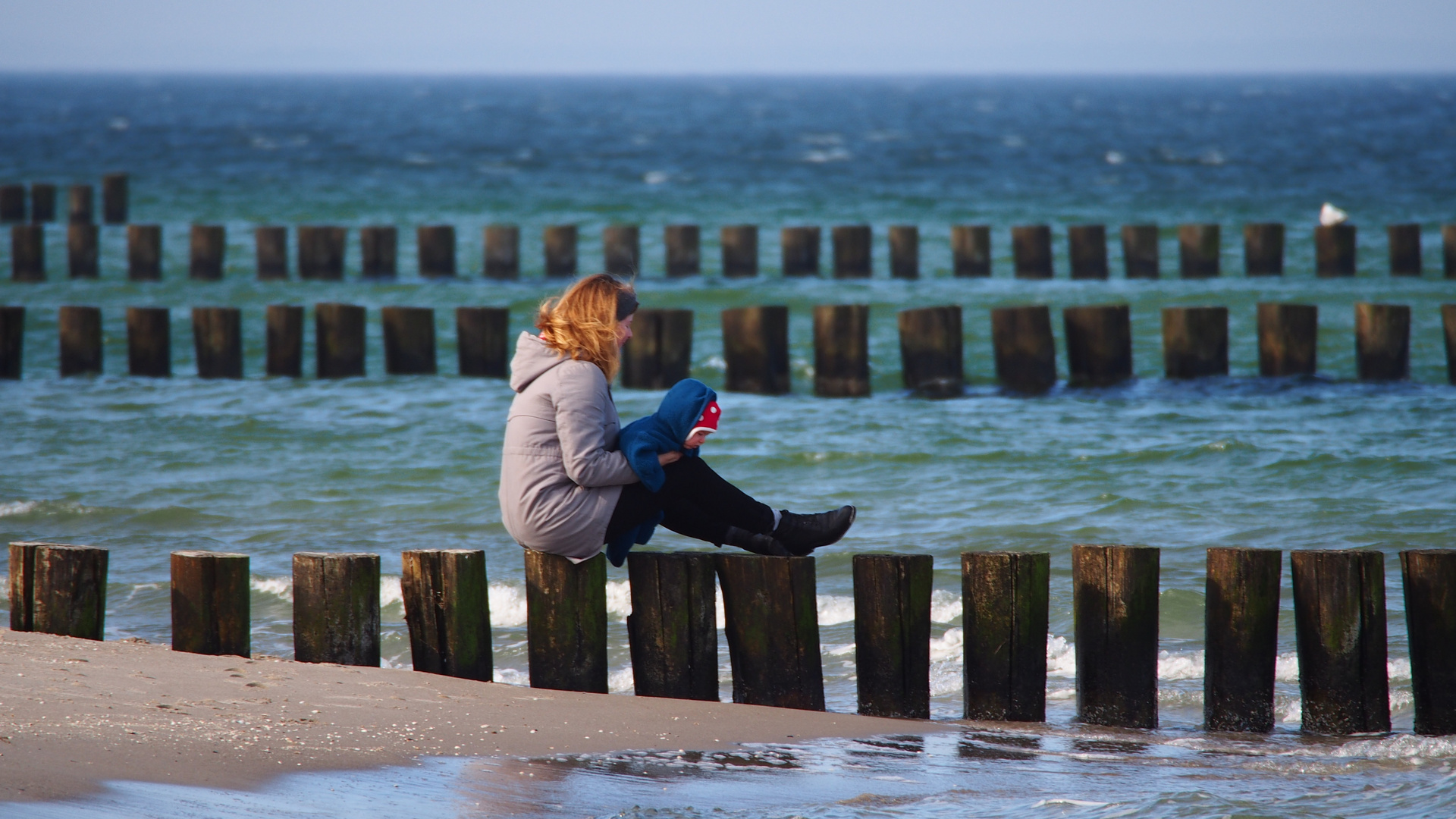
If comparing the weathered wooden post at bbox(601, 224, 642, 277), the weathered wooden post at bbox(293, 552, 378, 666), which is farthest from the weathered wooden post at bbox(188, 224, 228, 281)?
the weathered wooden post at bbox(293, 552, 378, 666)

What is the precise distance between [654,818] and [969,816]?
0.82 metres

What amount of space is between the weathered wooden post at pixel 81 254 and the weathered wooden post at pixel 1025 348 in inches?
497

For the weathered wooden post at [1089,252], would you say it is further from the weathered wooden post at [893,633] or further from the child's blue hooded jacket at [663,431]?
the child's blue hooded jacket at [663,431]

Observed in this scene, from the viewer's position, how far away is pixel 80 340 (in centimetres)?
1247

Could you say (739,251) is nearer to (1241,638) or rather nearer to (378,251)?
(378,251)

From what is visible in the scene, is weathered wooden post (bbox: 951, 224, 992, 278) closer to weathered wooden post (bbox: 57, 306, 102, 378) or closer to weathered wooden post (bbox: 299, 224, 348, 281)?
weathered wooden post (bbox: 299, 224, 348, 281)

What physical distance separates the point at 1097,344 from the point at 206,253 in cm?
1194

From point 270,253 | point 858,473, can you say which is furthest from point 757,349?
point 270,253

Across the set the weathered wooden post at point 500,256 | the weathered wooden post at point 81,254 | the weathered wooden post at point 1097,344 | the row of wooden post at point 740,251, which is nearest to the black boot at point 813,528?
the weathered wooden post at point 1097,344

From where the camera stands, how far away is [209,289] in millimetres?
18141

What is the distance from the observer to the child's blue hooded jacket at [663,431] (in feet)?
15.3

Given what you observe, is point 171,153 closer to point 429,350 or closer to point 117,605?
point 429,350

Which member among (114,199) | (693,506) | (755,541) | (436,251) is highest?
(114,199)

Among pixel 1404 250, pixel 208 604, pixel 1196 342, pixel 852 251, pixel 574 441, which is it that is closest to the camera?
pixel 574 441
